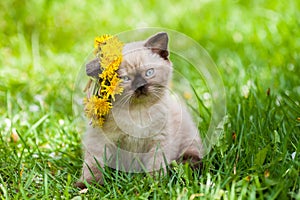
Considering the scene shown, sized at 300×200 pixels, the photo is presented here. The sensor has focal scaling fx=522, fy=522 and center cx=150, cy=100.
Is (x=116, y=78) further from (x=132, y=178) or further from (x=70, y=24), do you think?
(x=70, y=24)

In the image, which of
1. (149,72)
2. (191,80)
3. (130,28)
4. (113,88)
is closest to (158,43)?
(149,72)

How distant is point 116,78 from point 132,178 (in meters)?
0.50

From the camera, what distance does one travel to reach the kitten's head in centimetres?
212

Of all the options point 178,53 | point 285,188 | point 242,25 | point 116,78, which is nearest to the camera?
point 285,188

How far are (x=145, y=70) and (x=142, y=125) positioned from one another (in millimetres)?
273

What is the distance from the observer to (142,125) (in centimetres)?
228

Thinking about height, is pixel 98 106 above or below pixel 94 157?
above

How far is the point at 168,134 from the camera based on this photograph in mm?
2344

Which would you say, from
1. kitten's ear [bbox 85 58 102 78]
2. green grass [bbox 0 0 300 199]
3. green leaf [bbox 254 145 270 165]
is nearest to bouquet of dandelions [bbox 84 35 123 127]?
kitten's ear [bbox 85 58 102 78]

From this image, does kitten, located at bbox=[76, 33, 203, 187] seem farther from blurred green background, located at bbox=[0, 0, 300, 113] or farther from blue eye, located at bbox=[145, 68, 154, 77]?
blurred green background, located at bbox=[0, 0, 300, 113]

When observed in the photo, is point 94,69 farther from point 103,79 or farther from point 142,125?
point 142,125

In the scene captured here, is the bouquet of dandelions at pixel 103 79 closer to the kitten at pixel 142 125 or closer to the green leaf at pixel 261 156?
the kitten at pixel 142 125

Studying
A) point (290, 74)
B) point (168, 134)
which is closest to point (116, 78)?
point (168, 134)

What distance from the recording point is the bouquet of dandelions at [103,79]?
2111mm
